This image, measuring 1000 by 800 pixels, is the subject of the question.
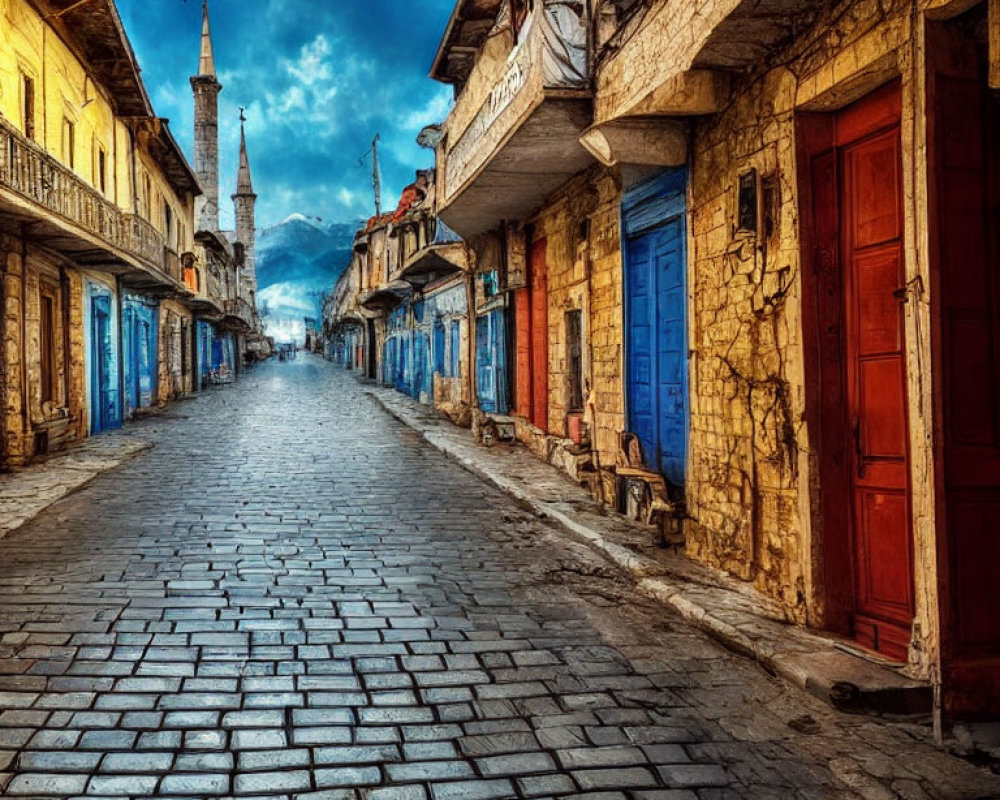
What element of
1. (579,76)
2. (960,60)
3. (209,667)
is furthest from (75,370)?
(960,60)

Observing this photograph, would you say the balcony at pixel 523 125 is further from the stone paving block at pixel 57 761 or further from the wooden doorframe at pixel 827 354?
the stone paving block at pixel 57 761

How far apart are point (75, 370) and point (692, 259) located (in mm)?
13822

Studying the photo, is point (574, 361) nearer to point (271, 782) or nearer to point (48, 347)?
point (271, 782)

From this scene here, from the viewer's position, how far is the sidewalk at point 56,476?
27.1 feet

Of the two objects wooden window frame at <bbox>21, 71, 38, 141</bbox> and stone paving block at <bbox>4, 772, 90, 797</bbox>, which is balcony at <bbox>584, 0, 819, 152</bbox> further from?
wooden window frame at <bbox>21, 71, 38, 141</bbox>

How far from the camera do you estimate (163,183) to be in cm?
2572

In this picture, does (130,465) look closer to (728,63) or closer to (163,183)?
(728,63)

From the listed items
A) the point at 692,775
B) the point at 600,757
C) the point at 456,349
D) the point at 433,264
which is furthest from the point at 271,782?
the point at 433,264

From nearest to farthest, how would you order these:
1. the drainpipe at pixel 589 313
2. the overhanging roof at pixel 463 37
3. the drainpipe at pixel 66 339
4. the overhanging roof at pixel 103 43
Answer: the drainpipe at pixel 589 313
the overhanging roof at pixel 463 37
the overhanging roof at pixel 103 43
the drainpipe at pixel 66 339

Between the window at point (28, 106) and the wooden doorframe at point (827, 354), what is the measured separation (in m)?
13.3

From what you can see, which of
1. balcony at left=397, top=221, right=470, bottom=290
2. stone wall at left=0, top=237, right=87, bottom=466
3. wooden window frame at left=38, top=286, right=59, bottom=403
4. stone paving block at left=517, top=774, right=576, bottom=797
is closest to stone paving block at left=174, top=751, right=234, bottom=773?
stone paving block at left=517, top=774, right=576, bottom=797

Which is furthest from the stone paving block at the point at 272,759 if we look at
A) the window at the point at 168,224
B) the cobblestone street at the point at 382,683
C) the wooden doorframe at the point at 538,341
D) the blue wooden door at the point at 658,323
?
the window at the point at 168,224

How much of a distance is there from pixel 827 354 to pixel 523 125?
4.41m

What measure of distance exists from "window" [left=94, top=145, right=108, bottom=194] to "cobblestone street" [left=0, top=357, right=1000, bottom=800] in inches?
494
